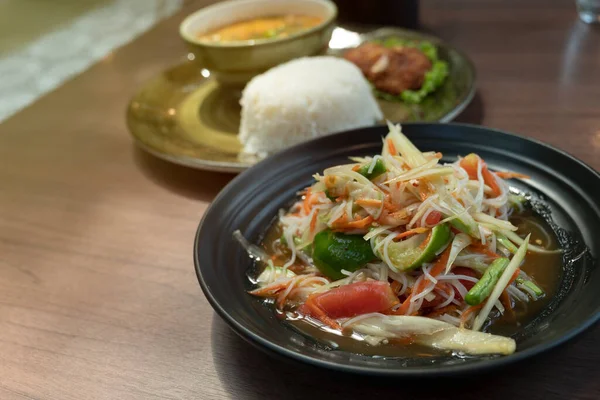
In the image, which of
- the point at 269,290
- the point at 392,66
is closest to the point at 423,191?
the point at 269,290

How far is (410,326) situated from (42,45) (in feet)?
12.4

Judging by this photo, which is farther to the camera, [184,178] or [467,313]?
[184,178]

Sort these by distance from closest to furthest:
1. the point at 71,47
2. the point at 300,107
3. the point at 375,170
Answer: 1. the point at 375,170
2. the point at 300,107
3. the point at 71,47

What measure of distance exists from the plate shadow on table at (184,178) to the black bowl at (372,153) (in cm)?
32

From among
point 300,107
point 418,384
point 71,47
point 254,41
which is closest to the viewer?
point 418,384

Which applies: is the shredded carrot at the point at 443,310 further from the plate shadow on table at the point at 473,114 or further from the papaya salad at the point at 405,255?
the plate shadow on table at the point at 473,114

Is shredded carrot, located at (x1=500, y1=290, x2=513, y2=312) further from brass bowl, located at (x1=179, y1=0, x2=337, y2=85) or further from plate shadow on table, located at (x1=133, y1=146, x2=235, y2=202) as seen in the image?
brass bowl, located at (x1=179, y1=0, x2=337, y2=85)

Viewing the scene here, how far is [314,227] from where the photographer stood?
1135mm

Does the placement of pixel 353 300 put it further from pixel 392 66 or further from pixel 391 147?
pixel 392 66

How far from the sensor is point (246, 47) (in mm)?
1839

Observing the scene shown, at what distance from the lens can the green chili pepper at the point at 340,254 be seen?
105cm

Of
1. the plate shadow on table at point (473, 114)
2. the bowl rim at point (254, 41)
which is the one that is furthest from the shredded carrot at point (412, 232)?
the bowl rim at point (254, 41)

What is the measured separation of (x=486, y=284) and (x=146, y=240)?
853 millimetres

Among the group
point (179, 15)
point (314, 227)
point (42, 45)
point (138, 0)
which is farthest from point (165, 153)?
point (138, 0)
